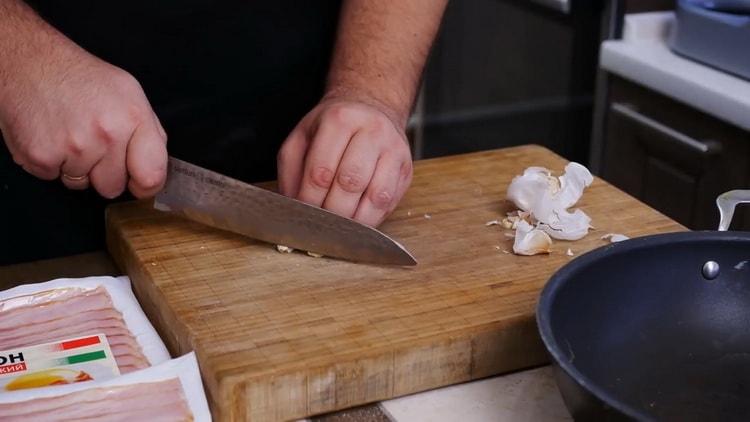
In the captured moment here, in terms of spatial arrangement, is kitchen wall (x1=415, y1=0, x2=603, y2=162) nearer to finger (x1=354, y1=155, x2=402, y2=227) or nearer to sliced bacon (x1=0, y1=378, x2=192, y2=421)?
finger (x1=354, y1=155, x2=402, y2=227)

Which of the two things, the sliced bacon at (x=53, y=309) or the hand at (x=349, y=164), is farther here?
the hand at (x=349, y=164)

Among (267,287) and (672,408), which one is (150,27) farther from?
(672,408)

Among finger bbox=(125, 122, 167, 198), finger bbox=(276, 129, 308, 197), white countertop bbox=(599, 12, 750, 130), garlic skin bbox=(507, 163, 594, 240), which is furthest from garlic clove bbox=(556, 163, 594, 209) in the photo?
white countertop bbox=(599, 12, 750, 130)

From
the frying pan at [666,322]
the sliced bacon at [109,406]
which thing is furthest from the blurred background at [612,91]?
the sliced bacon at [109,406]

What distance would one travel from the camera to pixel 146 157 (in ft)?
3.03

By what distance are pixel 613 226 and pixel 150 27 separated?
606mm

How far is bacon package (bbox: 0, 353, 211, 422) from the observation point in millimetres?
748

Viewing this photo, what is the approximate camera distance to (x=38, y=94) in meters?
0.93

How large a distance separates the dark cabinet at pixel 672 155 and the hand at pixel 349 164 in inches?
28.0

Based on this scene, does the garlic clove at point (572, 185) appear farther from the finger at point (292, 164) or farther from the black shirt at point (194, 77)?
the black shirt at point (194, 77)

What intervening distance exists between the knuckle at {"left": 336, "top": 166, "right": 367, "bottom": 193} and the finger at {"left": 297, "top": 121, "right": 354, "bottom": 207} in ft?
0.04

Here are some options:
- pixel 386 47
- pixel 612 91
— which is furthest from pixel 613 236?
pixel 612 91

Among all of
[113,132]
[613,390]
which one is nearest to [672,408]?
[613,390]

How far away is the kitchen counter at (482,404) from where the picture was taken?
78 centimetres
